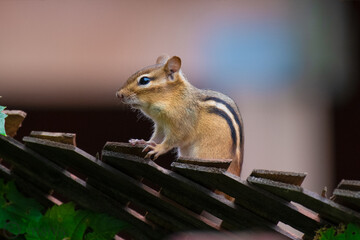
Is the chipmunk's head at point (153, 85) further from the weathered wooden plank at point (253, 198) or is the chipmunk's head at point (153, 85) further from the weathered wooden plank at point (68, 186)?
the weathered wooden plank at point (253, 198)

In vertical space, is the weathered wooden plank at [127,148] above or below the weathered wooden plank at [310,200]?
below

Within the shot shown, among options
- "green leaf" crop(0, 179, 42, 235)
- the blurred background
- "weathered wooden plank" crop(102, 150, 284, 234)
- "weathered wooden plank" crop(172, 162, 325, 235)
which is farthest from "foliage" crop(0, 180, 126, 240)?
the blurred background

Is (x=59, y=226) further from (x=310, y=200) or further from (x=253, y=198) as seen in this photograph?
(x=310, y=200)

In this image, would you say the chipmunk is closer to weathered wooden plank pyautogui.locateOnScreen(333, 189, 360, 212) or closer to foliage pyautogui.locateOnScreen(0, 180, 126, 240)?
foliage pyautogui.locateOnScreen(0, 180, 126, 240)

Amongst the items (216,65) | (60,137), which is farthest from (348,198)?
(216,65)

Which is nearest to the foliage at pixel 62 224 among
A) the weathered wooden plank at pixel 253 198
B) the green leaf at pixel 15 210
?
the green leaf at pixel 15 210

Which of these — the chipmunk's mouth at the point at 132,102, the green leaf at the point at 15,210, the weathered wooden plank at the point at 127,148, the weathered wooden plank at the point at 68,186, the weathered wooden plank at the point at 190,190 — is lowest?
the green leaf at the point at 15,210
